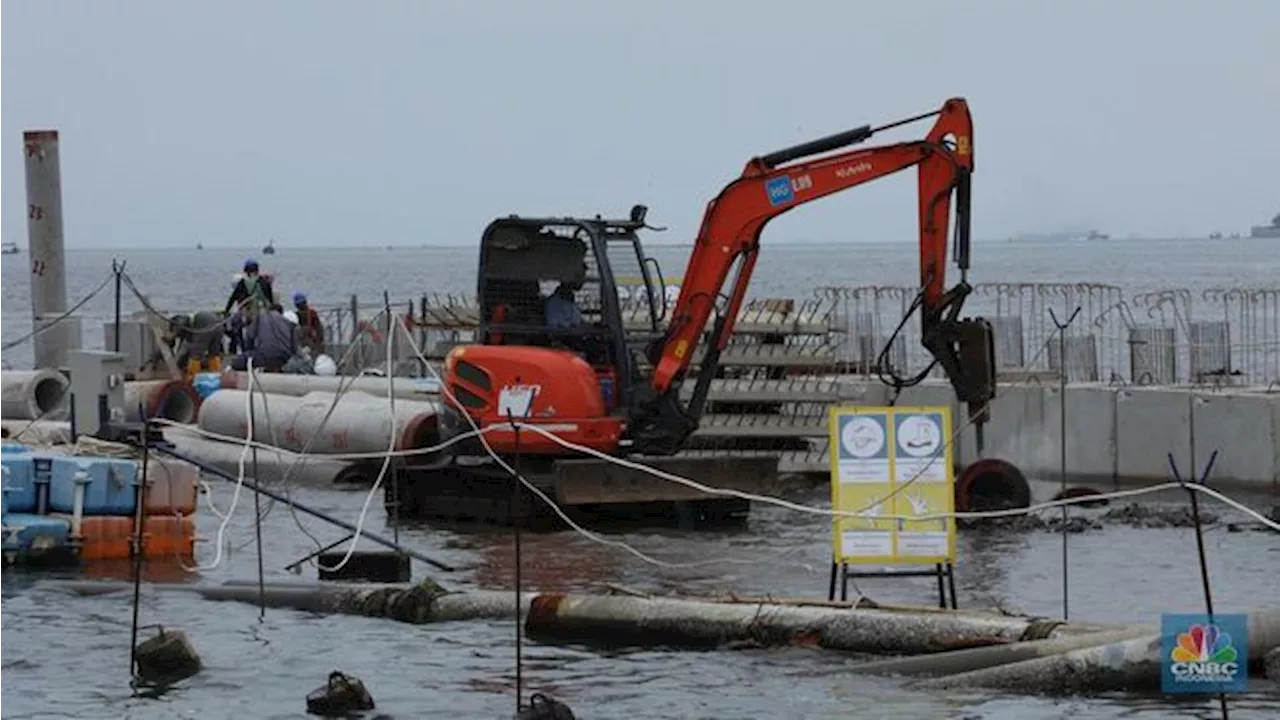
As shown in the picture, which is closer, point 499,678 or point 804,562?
point 499,678

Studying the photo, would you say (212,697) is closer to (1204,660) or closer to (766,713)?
(766,713)

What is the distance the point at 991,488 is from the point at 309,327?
14.6 meters

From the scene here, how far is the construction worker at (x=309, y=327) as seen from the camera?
3766 cm

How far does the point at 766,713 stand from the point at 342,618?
491cm

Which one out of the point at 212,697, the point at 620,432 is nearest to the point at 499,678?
the point at 212,697

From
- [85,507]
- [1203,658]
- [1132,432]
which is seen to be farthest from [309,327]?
[1203,658]

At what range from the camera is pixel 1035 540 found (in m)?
24.9

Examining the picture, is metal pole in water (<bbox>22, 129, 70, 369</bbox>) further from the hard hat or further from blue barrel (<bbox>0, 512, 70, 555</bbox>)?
blue barrel (<bbox>0, 512, 70, 555</bbox>)

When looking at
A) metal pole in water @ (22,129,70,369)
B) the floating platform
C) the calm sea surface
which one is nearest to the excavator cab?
the calm sea surface

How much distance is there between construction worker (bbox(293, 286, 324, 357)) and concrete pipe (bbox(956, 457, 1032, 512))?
13345mm

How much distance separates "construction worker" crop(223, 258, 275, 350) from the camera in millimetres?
35938

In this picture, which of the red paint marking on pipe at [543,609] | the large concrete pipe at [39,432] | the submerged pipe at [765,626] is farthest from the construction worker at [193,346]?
the submerged pipe at [765,626]

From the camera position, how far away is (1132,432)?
2922cm

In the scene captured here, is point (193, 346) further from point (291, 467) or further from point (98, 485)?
point (98, 485)
